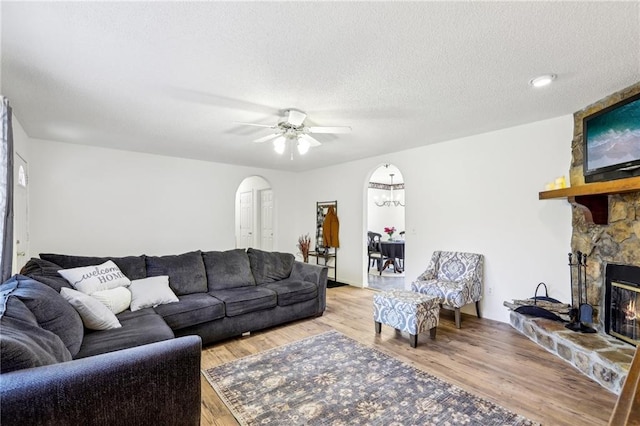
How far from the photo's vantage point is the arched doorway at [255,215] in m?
7.46

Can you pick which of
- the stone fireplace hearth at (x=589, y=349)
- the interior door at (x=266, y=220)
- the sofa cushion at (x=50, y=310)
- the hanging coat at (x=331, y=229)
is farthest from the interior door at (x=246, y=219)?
the stone fireplace hearth at (x=589, y=349)

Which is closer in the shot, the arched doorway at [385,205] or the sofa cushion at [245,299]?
the sofa cushion at [245,299]

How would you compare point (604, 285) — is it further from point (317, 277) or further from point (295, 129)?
point (295, 129)

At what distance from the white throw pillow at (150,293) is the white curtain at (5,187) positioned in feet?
3.20

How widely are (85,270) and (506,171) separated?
4.81m

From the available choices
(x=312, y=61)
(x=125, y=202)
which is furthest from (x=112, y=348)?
(x=125, y=202)

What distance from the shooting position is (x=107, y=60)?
204 cm

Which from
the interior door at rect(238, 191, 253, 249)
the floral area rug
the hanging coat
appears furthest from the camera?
the interior door at rect(238, 191, 253, 249)

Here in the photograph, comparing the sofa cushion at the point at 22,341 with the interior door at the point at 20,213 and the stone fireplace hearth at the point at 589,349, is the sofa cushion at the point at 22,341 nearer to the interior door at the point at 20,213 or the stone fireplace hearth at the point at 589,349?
the interior door at the point at 20,213

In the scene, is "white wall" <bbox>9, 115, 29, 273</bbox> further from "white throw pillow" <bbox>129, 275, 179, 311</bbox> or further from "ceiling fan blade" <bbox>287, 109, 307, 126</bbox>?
"ceiling fan blade" <bbox>287, 109, 307, 126</bbox>

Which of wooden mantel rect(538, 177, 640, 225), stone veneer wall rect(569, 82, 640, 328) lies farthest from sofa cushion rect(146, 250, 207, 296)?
stone veneer wall rect(569, 82, 640, 328)

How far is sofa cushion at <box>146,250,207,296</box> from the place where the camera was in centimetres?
341

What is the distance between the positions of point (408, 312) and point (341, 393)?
1152 mm

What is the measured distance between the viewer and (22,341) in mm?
1247
